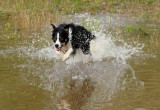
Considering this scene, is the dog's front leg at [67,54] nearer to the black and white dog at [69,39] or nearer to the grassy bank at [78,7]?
the black and white dog at [69,39]

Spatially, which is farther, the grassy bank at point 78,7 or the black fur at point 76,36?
the grassy bank at point 78,7

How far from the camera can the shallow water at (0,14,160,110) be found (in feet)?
18.0

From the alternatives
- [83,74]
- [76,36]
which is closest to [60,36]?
[76,36]

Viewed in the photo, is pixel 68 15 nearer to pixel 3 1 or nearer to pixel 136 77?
pixel 3 1

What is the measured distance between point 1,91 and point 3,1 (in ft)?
42.4

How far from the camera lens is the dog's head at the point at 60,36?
7.78 meters

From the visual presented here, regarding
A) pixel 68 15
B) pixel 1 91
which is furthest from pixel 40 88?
pixel 68 15

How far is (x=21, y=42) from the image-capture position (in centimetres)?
1076

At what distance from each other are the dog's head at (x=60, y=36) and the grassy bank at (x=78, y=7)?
711cm

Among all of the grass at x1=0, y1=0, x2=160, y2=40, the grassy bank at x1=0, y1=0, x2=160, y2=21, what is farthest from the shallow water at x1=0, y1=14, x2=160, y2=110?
the grassy bank at x1=0, y1=0, x2=160, y2=21

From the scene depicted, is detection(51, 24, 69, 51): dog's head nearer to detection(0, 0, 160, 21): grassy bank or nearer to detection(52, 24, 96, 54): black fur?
detection(52, 24, 96, 54): black fur

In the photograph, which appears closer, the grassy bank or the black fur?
the black fur

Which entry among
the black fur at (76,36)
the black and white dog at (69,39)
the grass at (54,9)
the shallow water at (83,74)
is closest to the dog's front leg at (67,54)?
the black and white dog at (69,39)

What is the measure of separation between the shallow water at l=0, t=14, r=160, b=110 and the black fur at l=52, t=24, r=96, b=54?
26 cm
